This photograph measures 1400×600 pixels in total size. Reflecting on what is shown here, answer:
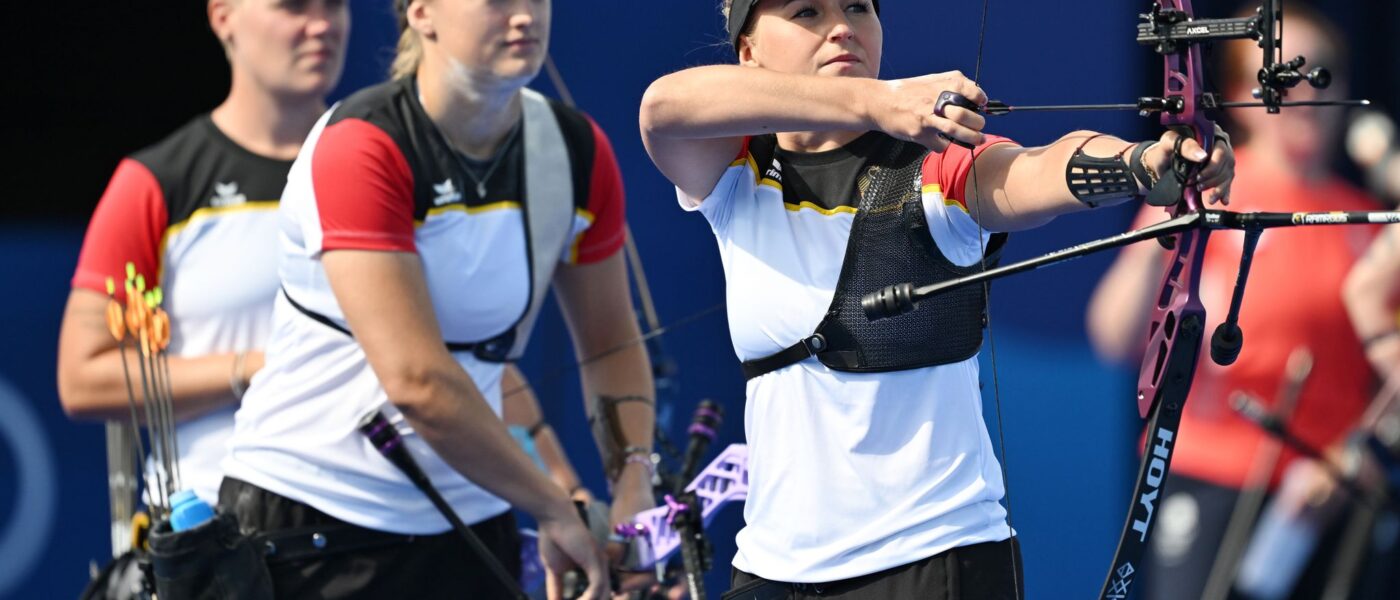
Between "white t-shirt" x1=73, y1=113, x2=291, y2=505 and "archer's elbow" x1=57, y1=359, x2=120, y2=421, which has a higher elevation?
"white t-shirt" x1=73, y1=113, x2=291, y2=505

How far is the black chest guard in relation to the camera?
6.56 feet

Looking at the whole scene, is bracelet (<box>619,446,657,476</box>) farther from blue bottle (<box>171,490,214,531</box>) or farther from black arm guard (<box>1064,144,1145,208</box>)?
black arm guard (<box>1064,144,1145,208</box>)

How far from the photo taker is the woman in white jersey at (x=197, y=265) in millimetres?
3230

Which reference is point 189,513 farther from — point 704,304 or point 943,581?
point 704,304

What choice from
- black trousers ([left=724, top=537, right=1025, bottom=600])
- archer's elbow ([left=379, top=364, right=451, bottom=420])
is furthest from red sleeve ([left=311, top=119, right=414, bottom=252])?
black trousers ([left=724, top=537, right=1025, bottom=600])

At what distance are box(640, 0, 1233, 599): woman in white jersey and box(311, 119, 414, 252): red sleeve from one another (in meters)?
0.65

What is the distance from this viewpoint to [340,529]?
8.96 feet

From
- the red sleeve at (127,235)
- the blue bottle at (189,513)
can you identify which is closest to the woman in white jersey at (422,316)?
the blue bottle at (189,513)

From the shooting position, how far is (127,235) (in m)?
3.29

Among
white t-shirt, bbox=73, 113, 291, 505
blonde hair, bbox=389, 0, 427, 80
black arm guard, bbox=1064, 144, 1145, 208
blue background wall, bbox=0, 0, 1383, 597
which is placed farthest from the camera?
white t-shirt, bbox=73, 113, 291, 505

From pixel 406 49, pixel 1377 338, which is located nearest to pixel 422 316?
pixel 406 49

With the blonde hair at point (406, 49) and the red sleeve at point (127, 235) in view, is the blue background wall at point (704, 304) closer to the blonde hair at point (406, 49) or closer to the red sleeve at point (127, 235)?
the blonde hair at point (406, 49)

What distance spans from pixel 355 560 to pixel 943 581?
1.13 m

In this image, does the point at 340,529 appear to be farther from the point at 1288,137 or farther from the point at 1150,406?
the point at 1288,137
